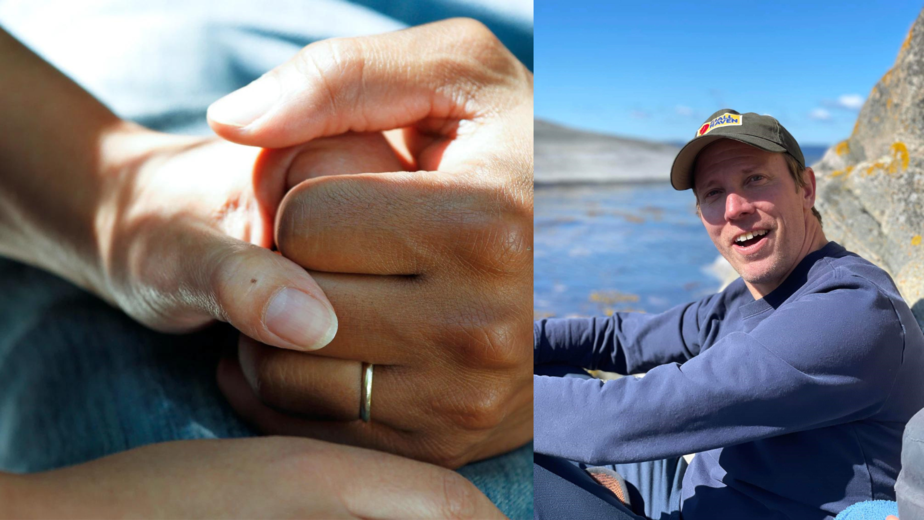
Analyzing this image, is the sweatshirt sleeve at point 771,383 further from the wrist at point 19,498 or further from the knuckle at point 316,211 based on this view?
the wrist at point 19,498

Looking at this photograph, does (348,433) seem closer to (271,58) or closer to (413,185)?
(413,185)

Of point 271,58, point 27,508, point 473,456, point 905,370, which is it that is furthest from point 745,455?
point 271,58

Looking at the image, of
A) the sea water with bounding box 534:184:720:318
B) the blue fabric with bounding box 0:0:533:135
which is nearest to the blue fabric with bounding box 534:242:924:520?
the sea water with bounding box 534:184:720:318

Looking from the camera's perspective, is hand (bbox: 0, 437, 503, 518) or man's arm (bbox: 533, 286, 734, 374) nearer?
hand (bbox: 0, 437, 503, 518)

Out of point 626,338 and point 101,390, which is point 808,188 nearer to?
point 626,338

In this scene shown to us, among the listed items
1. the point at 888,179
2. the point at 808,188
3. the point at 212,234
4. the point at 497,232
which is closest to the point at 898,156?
the point at 888,179

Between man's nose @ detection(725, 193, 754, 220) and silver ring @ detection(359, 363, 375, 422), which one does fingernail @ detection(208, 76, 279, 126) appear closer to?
silver ring @ detection(359, 363, 375, 422)

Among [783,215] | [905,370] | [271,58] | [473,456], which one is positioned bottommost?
[473,456]
